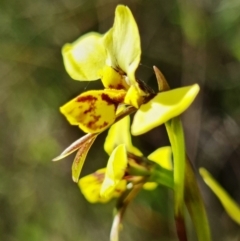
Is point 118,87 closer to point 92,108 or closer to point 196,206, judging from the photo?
point 92,108

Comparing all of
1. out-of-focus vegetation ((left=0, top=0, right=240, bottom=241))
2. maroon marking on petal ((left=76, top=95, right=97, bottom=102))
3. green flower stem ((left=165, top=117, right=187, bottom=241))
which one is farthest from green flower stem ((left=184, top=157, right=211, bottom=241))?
out-of-focus vegetation ((left=0, top=0, right=240, bottom=241))

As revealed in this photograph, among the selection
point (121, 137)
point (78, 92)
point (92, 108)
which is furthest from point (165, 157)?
point (78, 92)

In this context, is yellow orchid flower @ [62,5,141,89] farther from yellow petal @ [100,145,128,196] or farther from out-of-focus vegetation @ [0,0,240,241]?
out-of-focus vegetation @ [0,0,240,241]

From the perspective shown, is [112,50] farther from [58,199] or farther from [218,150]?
[58,199]

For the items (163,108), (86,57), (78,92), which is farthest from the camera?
(78,92)

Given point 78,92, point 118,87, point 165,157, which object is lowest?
point 78,92
